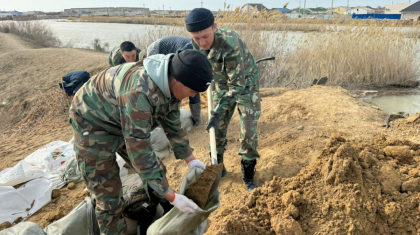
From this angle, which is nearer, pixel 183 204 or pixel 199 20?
pixel 183 204

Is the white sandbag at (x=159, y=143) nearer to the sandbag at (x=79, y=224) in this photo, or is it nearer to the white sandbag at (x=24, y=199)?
the white sandbag at (x=24, y=199)

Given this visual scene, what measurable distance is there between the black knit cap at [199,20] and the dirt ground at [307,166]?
1369mm

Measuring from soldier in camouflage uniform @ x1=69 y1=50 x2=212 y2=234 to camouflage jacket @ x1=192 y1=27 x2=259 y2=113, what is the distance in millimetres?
820

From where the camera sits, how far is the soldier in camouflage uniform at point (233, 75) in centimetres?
250

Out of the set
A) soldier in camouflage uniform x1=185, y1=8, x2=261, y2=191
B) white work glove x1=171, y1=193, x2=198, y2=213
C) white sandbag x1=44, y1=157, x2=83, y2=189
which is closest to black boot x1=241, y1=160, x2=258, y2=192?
soldier in camouflage uniform x1=185, y1=8, x2=261, y2=191

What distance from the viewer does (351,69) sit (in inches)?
267

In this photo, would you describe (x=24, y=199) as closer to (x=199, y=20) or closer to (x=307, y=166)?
(x=199, y=20)

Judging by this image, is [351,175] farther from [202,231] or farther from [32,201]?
[32,201]

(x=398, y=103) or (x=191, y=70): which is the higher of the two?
(x=191, y=70)

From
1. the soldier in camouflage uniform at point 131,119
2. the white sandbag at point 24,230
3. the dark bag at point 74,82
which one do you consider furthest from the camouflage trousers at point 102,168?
the dark bag at point 74,82

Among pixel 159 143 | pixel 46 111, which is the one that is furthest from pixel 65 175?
pixel 46 111

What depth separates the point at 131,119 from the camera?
4.88 feet

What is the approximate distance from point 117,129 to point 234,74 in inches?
47.9

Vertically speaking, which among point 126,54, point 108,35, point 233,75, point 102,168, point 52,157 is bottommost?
point 52,157
